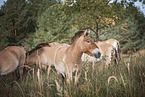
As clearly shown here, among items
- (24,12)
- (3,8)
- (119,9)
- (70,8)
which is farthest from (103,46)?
(3,8)

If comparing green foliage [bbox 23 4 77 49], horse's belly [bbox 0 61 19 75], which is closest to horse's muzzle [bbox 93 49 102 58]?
horse's belly [bbox 0 61 19 75]

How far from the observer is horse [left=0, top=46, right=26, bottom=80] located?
3658mm

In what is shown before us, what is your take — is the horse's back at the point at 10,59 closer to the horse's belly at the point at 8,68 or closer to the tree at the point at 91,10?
the horse's belly at the point at 8,68

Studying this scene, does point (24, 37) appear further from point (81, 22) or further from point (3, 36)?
point (81, 22)

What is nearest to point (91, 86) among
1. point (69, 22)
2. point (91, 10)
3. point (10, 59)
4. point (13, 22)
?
point (10, 59)

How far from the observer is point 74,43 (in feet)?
10.7

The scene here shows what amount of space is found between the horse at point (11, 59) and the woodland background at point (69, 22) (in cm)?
373

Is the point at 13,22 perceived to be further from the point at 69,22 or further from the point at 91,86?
the point at 91,86

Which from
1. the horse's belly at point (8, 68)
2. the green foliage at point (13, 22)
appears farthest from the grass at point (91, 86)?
the green foliage at point (13, 22)

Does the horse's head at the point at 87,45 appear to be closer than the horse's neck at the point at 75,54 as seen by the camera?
Yes

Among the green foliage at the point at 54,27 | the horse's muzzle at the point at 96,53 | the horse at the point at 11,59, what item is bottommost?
the horse at the point at 11,59

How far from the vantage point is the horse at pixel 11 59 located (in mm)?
3658

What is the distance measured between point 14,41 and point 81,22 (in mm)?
11726

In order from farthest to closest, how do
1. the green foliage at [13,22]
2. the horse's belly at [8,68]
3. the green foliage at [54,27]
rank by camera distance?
the green foliage at [13,22] → the green foliage at [54,27] → the horse's belly at [8,68]
